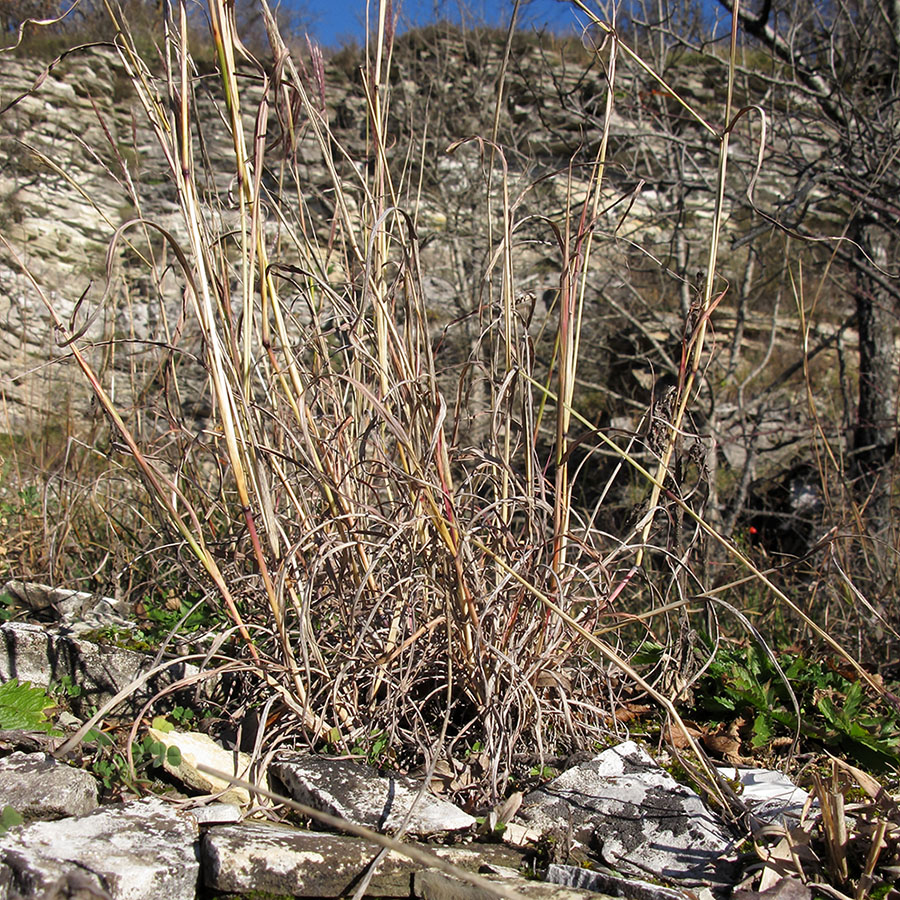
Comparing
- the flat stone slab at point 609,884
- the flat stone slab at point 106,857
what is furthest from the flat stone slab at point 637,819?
the flat stone slab at point 106,857

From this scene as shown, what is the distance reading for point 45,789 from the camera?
1168 millimetres

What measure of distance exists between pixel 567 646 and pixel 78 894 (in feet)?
2.84

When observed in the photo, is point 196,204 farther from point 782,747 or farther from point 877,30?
point 877,30

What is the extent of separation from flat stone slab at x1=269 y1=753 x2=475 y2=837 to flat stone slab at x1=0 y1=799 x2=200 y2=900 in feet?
0.58

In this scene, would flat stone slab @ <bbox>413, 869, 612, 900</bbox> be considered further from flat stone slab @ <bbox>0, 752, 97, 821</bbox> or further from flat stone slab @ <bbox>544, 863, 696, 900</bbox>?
flat stone slab @ <bbox>0, 752, 97, 821</bbox>

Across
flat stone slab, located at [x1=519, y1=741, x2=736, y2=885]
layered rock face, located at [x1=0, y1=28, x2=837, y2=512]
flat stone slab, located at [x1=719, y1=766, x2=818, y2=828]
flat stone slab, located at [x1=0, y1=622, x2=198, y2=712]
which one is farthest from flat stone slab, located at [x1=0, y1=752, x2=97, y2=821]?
layered rock face, located at [x1=0, y1=28, x2=837, y2=512]

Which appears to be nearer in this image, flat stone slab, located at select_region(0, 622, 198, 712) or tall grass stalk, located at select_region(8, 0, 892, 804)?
tall grass stalk, located at select_region(8, 0, 892, 804)

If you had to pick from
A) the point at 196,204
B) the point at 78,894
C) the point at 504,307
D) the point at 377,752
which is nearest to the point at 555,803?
the point at 377,752

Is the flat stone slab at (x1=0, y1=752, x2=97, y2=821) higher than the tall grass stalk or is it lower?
lower

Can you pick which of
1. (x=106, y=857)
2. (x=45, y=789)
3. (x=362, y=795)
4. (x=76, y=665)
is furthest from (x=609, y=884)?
(x=76, y=665)

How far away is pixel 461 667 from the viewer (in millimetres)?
1409

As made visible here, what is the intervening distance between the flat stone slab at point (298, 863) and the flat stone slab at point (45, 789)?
0.70 ft

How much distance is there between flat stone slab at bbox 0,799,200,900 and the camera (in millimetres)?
939

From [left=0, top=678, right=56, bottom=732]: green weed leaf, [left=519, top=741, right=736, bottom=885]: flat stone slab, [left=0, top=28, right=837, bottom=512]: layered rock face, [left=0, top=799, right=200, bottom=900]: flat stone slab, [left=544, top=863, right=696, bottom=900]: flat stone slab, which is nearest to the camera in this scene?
[left=0, top=799, right=200, bottom=900]: flat stone slab
